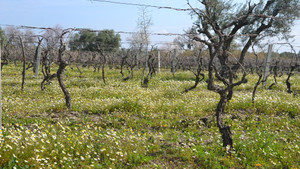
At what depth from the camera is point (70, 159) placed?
4750 millimetres

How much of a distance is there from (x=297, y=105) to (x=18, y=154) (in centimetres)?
977

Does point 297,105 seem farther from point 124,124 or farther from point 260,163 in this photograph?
point 124,124

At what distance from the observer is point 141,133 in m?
7.09

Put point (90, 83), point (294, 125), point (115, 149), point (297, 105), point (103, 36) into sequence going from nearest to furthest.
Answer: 1. point (115, 149)
2. point (294, 125)
3. point (297, 105)
4. point (90, 83)
5. point (103, 36)

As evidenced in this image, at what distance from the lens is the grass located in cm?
498

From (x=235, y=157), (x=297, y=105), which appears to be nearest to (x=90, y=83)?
(x=297, y=105)

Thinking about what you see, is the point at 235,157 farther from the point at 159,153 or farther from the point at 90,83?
the point at 90,83

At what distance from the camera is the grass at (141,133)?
16.3 ft

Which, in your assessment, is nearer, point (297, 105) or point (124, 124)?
point (124, 124)

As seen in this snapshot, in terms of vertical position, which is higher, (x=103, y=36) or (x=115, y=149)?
(x=103, y=36)

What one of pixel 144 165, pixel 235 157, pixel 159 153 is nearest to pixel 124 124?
pixel 159 153

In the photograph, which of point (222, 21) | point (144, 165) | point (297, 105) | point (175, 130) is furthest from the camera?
point (222, 21)

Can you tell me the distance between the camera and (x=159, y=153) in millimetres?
5797

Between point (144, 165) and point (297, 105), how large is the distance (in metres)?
7.81
